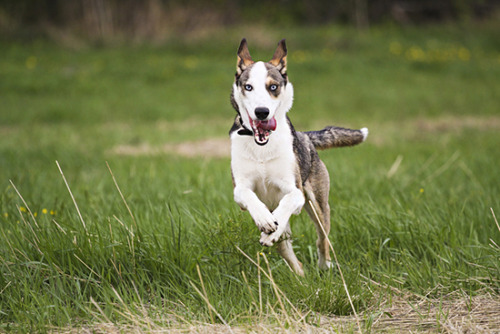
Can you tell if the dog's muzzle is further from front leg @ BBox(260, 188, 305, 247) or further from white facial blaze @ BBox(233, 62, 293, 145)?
front leg @ BBox(260, 188, 305, 247)

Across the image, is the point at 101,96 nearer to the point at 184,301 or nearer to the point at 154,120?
the point at 154,120

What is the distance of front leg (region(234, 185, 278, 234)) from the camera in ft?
9.12

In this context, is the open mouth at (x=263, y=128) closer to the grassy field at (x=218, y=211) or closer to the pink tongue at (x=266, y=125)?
the pink tongue at (x=266, y=125)

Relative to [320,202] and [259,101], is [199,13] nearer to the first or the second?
[320,202]

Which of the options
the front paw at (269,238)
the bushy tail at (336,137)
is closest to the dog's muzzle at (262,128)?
the front paw at (269,238)

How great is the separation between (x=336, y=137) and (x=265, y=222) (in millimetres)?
1252

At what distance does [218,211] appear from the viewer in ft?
15.5

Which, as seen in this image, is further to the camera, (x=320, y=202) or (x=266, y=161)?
(x=320, y=202)

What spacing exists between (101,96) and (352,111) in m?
6.46

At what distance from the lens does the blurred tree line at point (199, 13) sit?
21078 millimetres

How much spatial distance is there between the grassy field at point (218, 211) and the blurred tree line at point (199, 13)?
17.5 ft

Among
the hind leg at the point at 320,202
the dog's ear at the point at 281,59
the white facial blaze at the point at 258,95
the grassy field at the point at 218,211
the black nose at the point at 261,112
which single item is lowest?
the grassy field at the point at 218,211

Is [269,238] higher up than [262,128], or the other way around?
[262,128]

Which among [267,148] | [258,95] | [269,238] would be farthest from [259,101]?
[269,238]
